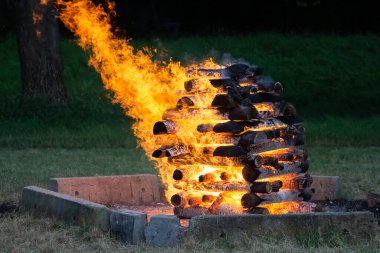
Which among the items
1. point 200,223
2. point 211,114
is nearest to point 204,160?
point 211,114

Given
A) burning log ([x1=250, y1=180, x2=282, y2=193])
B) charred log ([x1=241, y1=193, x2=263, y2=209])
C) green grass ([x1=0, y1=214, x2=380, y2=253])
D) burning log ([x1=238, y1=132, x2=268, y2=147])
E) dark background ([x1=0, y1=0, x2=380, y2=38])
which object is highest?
dark background ([x1=0, y1=0, x2=380, y2=38])

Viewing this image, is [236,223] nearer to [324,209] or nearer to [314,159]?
[324,209]

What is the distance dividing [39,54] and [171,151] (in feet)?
34.8

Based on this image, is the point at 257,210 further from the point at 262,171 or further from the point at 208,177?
the point at 208,177

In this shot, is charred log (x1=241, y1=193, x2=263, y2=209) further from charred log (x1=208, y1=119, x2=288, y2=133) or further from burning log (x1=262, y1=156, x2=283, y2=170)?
charred log (x1=208, y1=119, x2=288, y2=133)

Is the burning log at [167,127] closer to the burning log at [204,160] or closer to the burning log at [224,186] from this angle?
the burning log at [204,160]

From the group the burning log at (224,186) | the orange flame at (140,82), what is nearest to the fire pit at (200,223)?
the burning log at (224,186)

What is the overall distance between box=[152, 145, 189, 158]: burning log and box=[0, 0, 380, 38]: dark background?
60.0 feet

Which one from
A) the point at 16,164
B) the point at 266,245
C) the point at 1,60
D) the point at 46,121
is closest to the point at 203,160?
the point at 266,245

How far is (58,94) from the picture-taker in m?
19.4

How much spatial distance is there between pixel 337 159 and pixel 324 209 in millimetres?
5238

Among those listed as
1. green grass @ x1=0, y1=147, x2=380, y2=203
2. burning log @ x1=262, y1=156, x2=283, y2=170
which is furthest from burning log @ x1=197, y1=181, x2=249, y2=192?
green grass @ x1=0, y1=147, x2=380, y2=203

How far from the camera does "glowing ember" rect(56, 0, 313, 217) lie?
852 centimetres

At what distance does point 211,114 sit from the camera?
28.6ft
